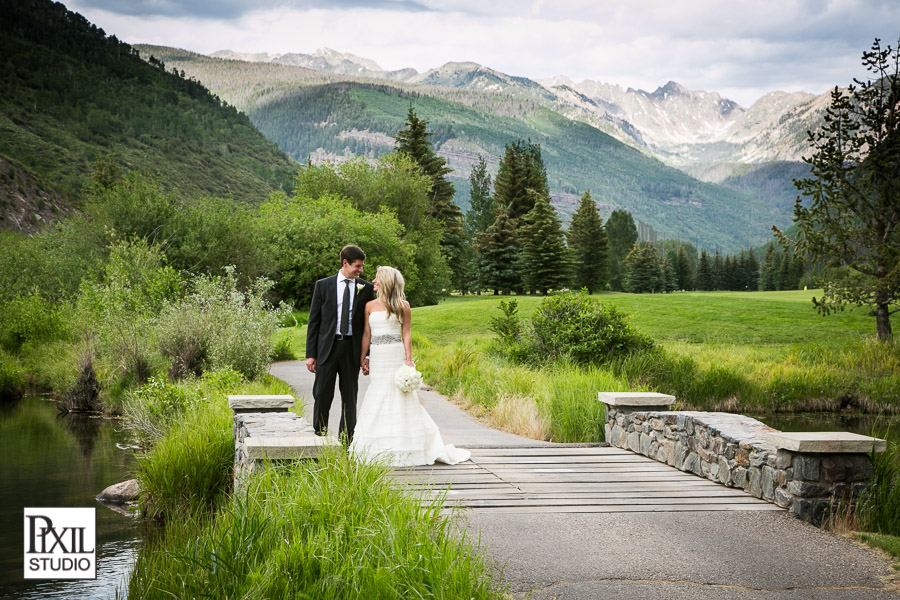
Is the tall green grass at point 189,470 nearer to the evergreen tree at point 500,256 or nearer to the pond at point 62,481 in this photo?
the pond at point 62,481

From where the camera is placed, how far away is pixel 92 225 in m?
34.8

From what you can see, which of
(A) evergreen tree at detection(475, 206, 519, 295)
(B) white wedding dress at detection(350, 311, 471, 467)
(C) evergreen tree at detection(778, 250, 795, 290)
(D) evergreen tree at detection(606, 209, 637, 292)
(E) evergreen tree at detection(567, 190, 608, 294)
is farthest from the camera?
(C) evergreen tree at detection(778, 250, 795, 290)

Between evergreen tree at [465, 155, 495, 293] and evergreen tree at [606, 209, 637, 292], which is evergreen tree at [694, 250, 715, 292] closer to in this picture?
evergreen tree at [606, 209, 637, 292]

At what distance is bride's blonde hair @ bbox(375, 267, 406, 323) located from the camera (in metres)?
9.02

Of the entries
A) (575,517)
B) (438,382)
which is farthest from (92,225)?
(575,517)

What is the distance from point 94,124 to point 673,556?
118226mm

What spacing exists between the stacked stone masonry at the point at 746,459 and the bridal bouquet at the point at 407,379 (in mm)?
3080

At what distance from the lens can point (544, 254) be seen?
58750mm

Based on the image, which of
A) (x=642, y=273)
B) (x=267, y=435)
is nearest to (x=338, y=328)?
(x=267, y=435)

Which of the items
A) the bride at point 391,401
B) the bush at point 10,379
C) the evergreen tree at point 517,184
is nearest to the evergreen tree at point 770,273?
the evergreen tree at point 517,184

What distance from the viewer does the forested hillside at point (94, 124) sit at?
274 ft

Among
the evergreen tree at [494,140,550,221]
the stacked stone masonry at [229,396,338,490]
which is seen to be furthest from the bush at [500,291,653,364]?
the evergreen tree at [494,140,550,221]

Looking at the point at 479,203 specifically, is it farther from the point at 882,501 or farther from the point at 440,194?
the point at 882,501

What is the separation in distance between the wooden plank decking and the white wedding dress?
190mm
